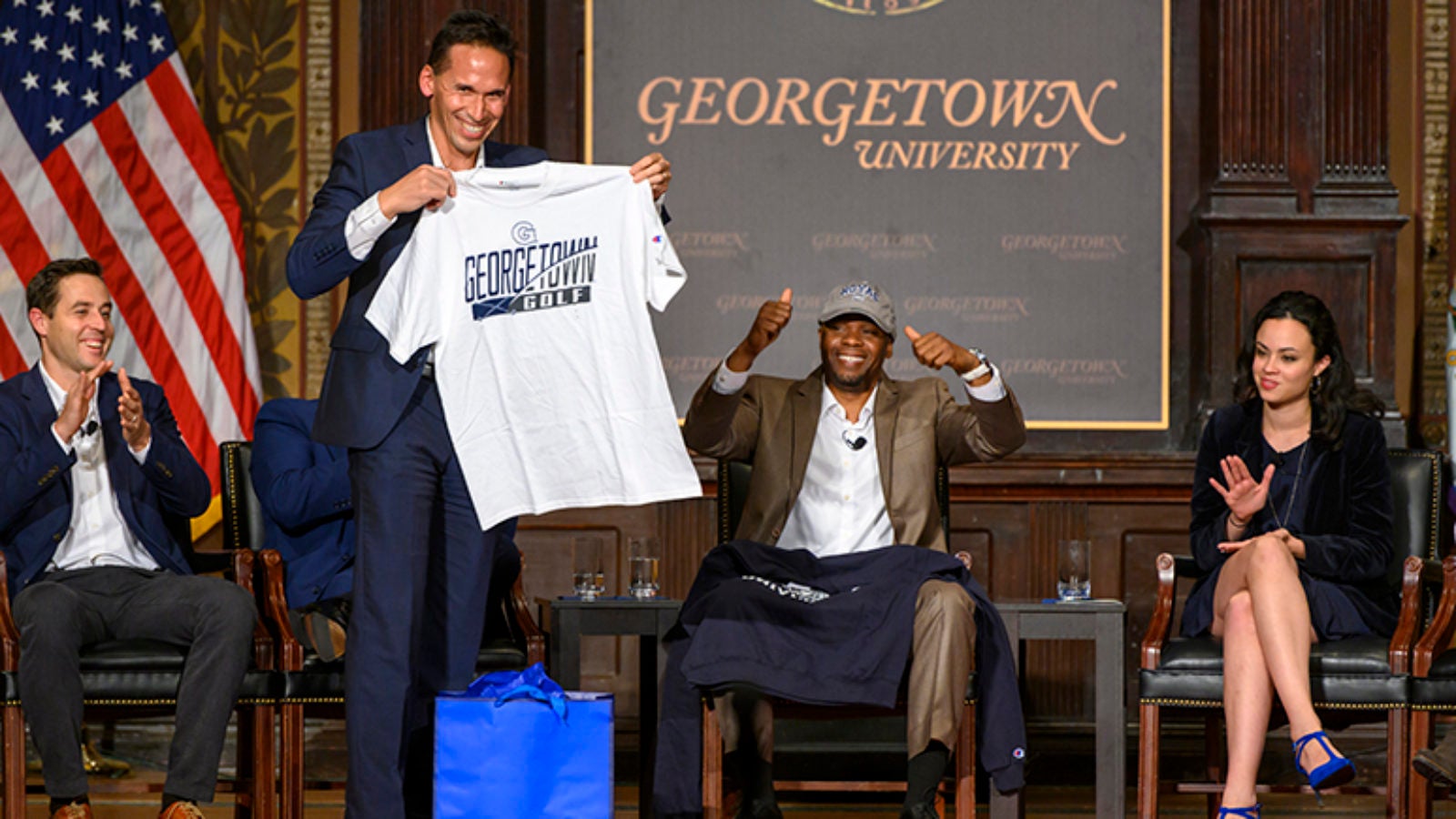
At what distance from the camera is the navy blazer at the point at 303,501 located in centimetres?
411

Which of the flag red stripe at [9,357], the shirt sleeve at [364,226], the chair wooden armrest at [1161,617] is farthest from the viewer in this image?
the flag red stripe at [9,357]

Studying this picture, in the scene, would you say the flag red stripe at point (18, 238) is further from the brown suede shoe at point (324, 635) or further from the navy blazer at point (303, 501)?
the brown suede shoe at point (324, 635)

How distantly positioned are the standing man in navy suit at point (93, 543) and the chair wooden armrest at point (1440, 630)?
270cm

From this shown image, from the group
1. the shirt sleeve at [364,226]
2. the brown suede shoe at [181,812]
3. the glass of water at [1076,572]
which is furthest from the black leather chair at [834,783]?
the shirt sleeve at [364,226]

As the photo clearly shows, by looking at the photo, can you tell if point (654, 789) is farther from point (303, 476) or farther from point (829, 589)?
point (303, 476)

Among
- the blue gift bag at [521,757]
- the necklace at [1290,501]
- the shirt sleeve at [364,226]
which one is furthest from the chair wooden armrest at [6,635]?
the necklace at [1290,501]

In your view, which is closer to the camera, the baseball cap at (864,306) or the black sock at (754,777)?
the black sock at (754,777)

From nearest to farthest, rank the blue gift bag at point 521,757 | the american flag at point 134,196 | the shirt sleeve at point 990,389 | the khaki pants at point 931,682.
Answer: the blue gift bag at point 521,757 → the khaki pants at point 931,682 → the shirt sleeve at point 990,389 → the american flag at point 134,196

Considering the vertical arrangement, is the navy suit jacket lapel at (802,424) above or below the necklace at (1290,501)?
above

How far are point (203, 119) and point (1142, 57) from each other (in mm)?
3158

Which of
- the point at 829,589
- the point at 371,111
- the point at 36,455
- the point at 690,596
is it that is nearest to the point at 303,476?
the point at 36,455

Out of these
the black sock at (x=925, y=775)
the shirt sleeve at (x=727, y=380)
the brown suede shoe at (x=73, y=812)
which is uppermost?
the shirt sleeve at (x=727, y=380)

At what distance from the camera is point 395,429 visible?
3.30 meters

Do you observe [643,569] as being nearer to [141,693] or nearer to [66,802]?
[141,693]
